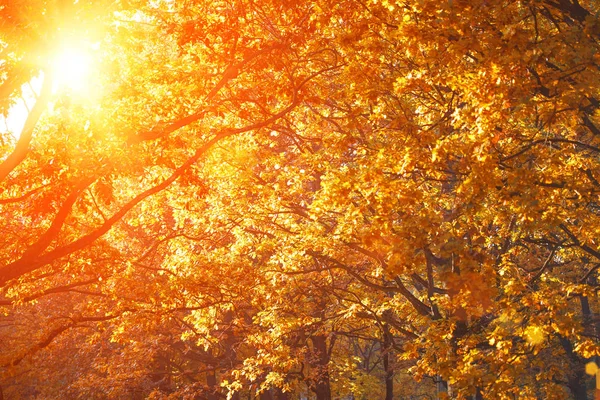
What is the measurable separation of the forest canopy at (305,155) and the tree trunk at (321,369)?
2704 millimetres

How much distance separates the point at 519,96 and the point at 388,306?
11.2 meters

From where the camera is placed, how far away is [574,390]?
1027 inches

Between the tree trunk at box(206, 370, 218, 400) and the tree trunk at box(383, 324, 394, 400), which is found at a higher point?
the tree trunk at box(383, 324, 394, 400)

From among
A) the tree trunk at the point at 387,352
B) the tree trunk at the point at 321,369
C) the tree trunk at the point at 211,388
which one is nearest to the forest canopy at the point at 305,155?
the tree trunk at the point at 387,352

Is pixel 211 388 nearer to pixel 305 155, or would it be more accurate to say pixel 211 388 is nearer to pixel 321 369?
pixel 321 369

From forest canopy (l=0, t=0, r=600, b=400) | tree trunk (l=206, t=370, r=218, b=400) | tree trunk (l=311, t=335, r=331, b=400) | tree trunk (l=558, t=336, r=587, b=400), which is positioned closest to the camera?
forest canopy (l=0, t=0, r=600, b=400)

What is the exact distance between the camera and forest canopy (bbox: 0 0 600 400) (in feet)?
28.5

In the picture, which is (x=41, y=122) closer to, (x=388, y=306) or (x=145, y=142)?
(x=145, y=142)

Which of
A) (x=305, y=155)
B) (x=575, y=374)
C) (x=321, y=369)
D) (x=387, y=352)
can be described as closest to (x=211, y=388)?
(x=321, y=369)

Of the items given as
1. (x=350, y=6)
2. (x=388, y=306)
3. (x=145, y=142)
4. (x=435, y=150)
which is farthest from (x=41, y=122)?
(x=388, y=306)

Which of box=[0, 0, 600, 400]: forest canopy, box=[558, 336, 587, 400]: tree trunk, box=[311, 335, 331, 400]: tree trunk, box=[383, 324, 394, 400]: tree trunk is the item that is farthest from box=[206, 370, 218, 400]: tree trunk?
box=[558, 336, 587, 400]: tree trunk

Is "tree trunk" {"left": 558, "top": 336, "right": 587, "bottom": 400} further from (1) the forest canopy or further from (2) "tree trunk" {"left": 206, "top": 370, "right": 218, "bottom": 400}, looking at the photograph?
(2) "tree trunk" {"left": 206, "top": 370, "right": 218, "bottom": 400}

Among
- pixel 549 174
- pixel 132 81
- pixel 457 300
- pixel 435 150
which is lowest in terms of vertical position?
pixel 457 300

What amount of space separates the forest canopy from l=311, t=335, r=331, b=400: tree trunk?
8.87 feet
